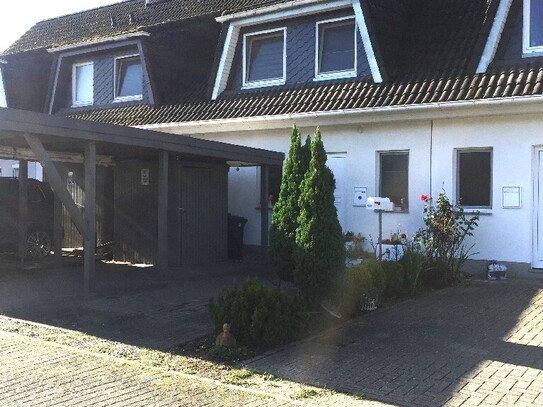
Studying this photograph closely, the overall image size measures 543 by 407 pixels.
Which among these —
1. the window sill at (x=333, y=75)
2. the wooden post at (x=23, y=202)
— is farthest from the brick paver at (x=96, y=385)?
the window sill at (x=333, y=75)

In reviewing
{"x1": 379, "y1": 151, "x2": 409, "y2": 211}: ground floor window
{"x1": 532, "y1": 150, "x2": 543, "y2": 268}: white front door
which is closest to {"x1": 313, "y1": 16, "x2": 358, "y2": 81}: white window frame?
{"x1": 379, "y1": 151, "x2": 409, "y2": 211}: ground floor window

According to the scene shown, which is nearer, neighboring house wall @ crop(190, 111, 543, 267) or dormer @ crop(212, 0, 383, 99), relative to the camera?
neighboring house wall @ crop(190, 111, 543, 267)

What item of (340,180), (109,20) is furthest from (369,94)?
(109,20)

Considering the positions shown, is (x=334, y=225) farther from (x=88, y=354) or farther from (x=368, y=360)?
(x=88, y=354)

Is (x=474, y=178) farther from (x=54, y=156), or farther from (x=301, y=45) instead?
(x=54, y=156)

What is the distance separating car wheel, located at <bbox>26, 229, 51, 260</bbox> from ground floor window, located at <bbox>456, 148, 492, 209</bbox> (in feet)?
31.3

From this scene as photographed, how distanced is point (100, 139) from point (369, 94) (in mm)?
5949

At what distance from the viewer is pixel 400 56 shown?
13859mm

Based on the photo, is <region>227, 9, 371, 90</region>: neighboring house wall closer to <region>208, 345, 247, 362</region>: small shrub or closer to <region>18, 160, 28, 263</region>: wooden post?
<region>18, 160, 28, 263</region>: wooden post

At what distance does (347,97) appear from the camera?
1353 cm

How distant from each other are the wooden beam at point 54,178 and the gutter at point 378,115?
5.67 meters

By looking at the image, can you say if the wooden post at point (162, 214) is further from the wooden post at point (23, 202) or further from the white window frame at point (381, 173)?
the white window frame at point (381, 173)

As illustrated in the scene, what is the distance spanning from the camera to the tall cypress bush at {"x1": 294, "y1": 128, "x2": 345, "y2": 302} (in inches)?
316

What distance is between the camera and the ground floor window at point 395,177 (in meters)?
13.1
